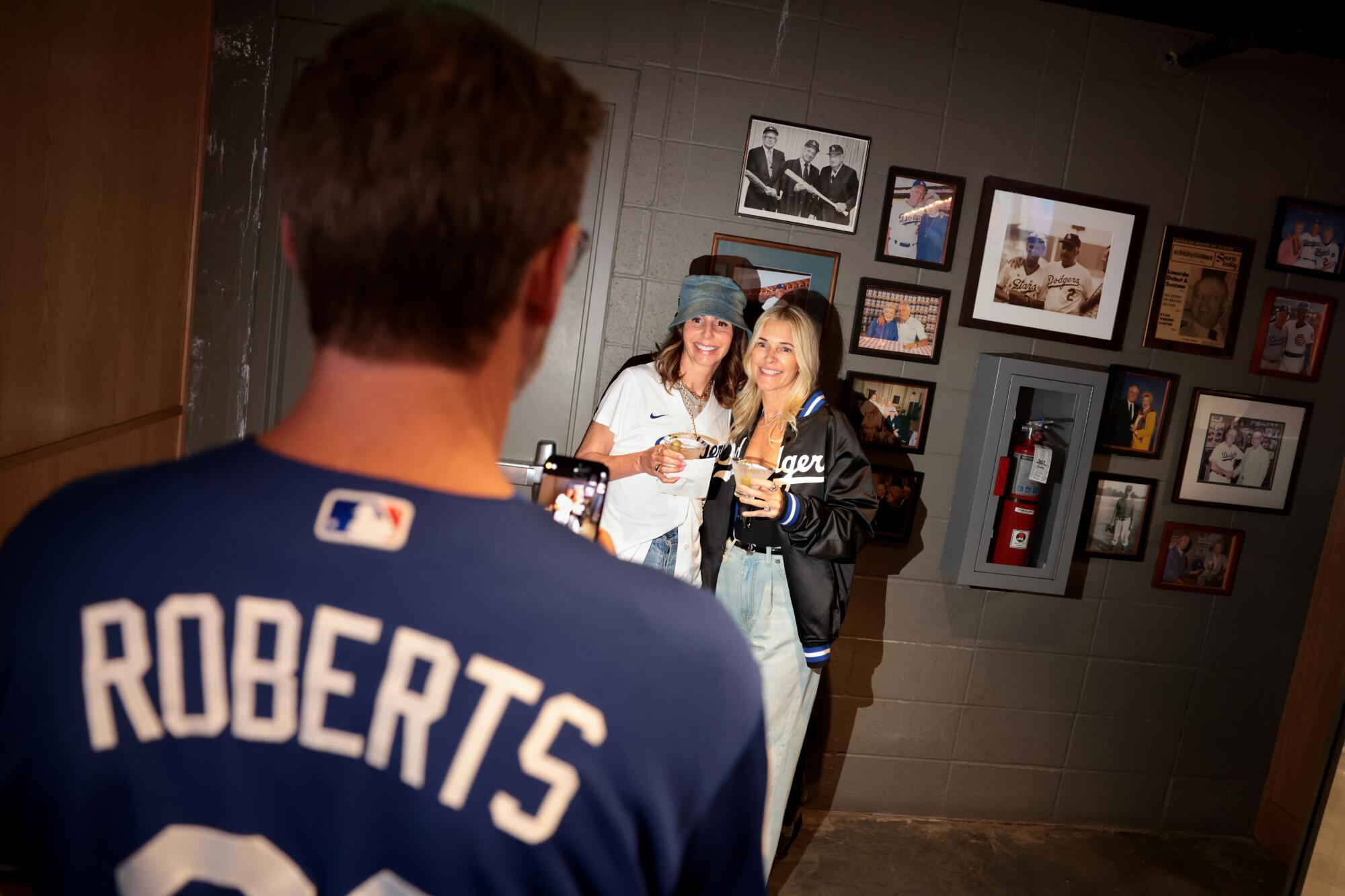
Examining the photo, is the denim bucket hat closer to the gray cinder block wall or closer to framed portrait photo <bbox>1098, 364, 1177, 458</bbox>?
the gray cinder block wall

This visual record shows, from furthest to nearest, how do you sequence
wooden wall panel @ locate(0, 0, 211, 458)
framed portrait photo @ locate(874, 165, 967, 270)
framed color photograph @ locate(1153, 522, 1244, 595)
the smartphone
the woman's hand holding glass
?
framed color photograph @ locate(1153, 522, 1244, 595), framed portrait photo @ locate(874, 165, 967, 270), the woman's hand holding glass, wooden wall panel @ locate(0, 0, 211, 458), the smartphone

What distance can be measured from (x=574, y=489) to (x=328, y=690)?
82cm

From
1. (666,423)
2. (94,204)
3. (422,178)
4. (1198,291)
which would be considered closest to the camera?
(422,178)

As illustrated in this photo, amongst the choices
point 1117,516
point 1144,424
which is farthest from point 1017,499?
point 1144,424

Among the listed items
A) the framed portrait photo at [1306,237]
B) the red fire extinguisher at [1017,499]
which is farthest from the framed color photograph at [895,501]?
the framed portrait photo at [1306,237]

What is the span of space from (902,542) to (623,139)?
1.85 metres

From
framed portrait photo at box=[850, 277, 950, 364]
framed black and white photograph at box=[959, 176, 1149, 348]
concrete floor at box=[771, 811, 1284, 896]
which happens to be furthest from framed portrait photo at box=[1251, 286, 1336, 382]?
concrete floor at box=[771, 811, 1284, 896]

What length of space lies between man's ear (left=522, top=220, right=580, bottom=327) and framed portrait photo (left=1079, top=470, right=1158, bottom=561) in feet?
11.1

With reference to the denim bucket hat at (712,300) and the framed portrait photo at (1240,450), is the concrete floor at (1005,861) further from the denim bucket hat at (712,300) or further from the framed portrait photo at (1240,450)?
the denim bucket hat at (712,300)

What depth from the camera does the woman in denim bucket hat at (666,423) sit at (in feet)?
9.59

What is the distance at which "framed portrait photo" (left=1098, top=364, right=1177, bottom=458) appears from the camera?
351 centimetres

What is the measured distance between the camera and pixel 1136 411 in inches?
139

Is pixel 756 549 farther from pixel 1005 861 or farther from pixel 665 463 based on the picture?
pixel 1005 861

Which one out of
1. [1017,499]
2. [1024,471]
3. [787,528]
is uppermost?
[1024,471]
